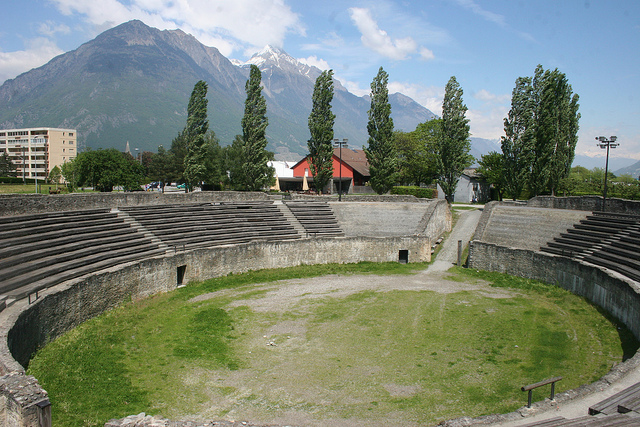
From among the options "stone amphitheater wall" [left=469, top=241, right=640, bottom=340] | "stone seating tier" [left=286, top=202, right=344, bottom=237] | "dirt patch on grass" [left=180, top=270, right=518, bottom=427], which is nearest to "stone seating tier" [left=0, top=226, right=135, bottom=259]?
"dirt patch on grass" [left=180, top=270, right=518, bottom=427]

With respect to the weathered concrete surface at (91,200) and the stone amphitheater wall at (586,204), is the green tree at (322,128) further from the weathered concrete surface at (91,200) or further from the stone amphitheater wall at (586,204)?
the stone amphitheater wall at (586,204)

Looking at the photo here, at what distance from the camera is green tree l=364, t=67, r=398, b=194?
125 feet

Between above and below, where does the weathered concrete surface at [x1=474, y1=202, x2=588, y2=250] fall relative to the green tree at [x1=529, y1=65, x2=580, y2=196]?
below

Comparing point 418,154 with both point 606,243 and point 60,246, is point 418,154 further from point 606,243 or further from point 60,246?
point 60,246

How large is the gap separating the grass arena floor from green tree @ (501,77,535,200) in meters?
18.1

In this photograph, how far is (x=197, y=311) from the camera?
17562 millimetres

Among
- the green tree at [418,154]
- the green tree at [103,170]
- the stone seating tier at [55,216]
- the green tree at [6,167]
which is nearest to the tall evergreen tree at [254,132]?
the green tree at [103,170]

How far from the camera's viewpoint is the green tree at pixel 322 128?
37719 millimetres

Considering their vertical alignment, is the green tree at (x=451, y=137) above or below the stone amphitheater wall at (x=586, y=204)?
above

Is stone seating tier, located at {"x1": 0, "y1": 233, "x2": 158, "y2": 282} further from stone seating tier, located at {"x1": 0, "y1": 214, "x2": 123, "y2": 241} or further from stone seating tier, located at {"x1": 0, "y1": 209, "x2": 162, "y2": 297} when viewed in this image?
stone seating tier, located at {"x1": 0, "y1": 214, "x2": 123, "y2": 241}

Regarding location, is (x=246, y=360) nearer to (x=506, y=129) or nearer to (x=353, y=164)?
(x=506, y=129)

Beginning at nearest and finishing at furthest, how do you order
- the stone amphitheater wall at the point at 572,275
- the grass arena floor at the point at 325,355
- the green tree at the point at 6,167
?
1. the grass arena floor at the point at 325,355
2. the stone amphitheater wall at the point at 572,275
3. the green tree at the point at 6,167

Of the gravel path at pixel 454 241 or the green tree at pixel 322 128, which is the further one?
the green tree at pixel 322 128

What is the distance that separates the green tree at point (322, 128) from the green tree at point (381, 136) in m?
3.84
